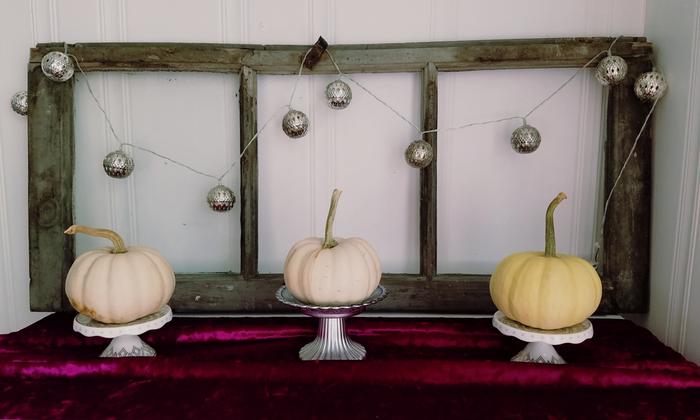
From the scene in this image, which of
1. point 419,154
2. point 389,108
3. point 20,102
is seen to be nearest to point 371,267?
point 419,154

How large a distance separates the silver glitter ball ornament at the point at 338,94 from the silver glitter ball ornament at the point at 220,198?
0.91ft

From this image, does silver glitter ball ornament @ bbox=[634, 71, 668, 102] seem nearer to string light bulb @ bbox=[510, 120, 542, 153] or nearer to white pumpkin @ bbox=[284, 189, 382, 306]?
string light bulb @ bbox=[510, 120, 542, 153]

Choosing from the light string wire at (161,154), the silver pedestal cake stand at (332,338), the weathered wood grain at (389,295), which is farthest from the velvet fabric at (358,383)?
the light string wire at (161,154)

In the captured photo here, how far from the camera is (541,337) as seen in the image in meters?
0.88

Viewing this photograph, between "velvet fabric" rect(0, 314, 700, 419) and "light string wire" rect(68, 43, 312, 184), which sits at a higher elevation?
"light string wire" rect(68, 43, 312, 184)

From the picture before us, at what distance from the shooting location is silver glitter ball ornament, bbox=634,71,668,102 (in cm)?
104

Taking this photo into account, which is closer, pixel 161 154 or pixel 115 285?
pixel 115 285

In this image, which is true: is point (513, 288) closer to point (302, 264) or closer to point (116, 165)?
point (302, 264)

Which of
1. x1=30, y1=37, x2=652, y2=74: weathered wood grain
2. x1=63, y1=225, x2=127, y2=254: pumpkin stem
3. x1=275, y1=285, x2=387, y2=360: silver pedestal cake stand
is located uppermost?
x1=30, y1=37, x2=652, y2=74: weathered wood grain

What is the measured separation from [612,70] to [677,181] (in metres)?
0.25

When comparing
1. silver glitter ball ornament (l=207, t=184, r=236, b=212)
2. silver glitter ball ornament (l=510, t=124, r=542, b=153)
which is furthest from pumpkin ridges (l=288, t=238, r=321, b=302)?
silver glitter ball ornament (l=510, t=124, r=542, b=153)

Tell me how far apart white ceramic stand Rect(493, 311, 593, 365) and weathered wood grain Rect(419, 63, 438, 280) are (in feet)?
0.72

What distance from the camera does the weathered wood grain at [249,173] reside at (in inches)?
44.2

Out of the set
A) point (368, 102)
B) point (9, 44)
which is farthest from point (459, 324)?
point (9, 44)
